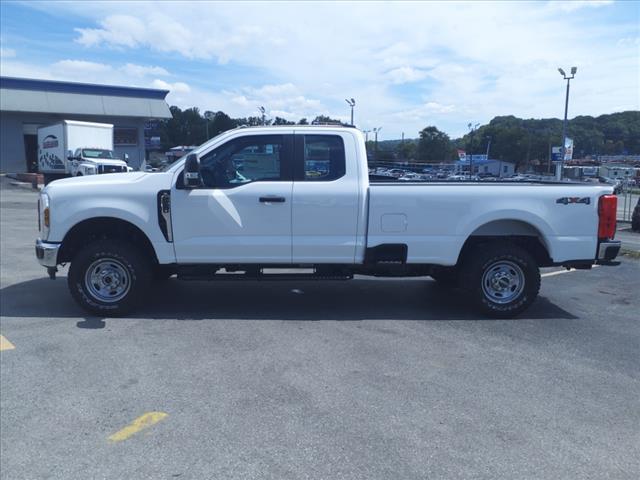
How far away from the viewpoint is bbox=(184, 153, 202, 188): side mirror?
231 inches

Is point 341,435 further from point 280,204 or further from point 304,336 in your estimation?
point 280,204

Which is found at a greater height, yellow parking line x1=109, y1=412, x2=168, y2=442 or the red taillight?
the red taillight

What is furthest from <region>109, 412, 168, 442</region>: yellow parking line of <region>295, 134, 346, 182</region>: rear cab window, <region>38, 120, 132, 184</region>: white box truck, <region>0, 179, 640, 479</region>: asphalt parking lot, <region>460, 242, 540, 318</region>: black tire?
<region>38, 120, 132, 184</region>: white box truck

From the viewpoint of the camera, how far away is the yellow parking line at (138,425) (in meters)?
3.61

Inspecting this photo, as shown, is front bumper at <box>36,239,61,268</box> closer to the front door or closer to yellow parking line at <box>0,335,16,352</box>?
yellow parking line at <box>0,335,16,352</box>

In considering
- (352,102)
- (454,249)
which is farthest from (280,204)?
(352,102)

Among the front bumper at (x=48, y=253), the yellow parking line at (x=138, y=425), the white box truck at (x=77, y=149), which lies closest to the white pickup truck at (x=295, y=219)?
the front bumper at (x=48, y=253)

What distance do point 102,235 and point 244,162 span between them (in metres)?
1.91

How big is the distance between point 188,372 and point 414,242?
2881 millimetres

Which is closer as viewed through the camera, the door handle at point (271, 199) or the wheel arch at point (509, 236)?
the door handle at point (271, 199)

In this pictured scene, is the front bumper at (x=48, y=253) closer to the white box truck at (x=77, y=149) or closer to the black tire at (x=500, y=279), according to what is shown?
the black tire at (x=500, y=279)

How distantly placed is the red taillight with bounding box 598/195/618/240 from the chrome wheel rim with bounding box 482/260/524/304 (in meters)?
1.05

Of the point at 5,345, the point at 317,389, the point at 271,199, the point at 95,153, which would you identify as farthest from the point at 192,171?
the point at 95,153

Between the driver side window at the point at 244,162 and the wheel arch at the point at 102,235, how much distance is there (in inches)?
41.8
